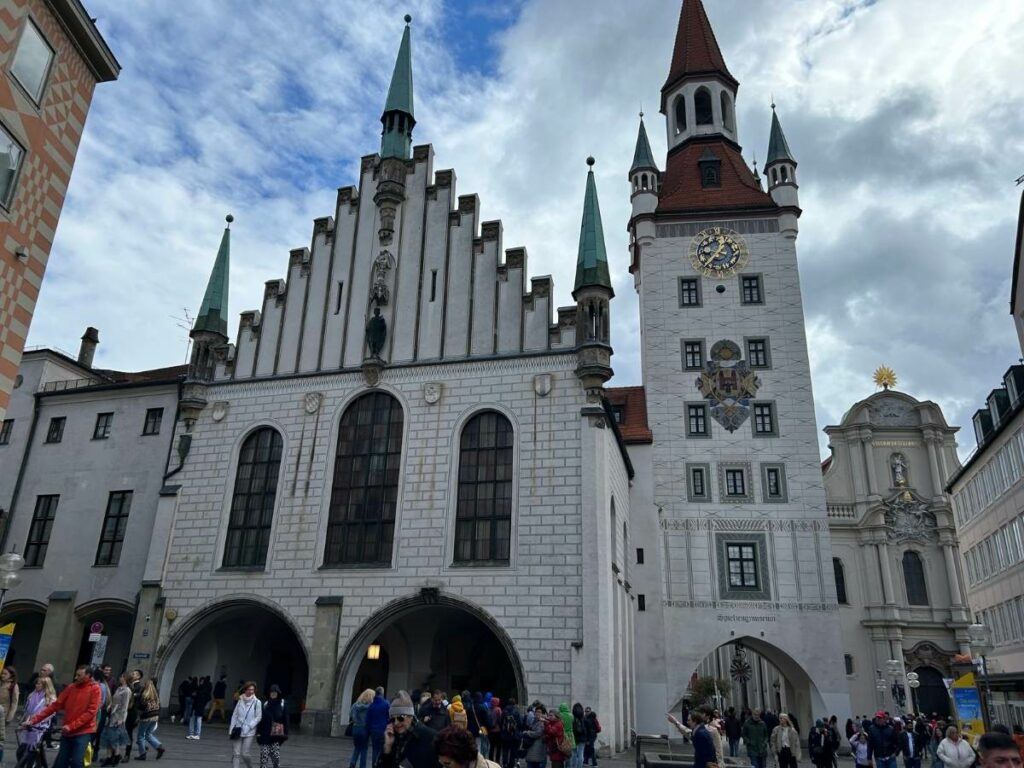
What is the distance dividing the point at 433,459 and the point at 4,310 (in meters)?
12.3

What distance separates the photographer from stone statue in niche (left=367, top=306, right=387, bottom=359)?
25.9 metres

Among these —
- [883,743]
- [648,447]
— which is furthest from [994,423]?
[883,743]

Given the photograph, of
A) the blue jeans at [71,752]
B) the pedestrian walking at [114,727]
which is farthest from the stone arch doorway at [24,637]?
the blue jeans at [71,752]

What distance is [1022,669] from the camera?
94.1 ft

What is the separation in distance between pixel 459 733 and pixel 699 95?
149 ft

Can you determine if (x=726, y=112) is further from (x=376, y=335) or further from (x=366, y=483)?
(x=366, y=483)

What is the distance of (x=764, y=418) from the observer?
111 ft

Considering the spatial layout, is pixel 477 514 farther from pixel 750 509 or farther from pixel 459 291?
pixel 750 509

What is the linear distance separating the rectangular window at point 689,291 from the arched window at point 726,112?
12359 millimetres

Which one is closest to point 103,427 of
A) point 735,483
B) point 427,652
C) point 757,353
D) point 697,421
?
point 427,652

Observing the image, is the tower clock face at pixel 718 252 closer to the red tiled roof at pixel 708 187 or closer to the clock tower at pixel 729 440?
the clock tower at pixel 729 440

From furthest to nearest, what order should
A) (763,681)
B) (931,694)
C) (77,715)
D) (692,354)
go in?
(763,681), (931,694), (692,354), (77,715)

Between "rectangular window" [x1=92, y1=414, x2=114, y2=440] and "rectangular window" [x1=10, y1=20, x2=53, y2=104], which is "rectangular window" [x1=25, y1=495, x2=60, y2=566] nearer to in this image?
"rectangular window" [x1=92, y1=414, x2=114, y2=440]

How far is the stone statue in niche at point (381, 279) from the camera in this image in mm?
26422
